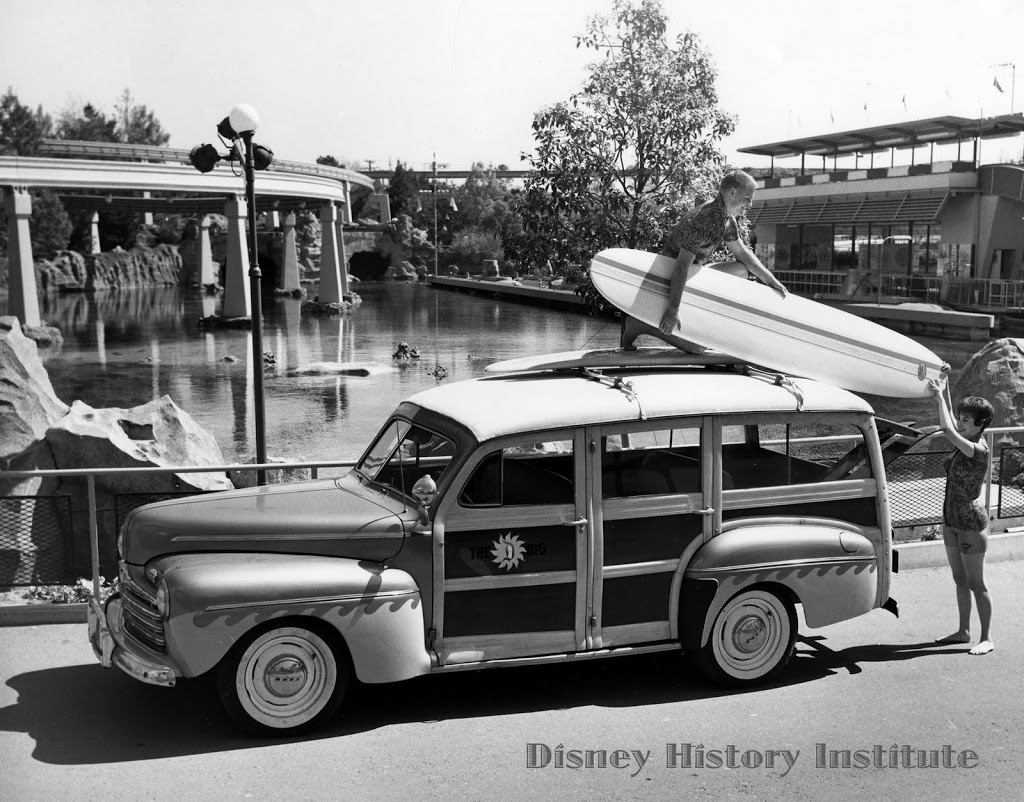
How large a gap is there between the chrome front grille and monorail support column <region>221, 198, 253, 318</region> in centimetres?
5912

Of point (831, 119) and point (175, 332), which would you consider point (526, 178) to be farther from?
point (831, 119)

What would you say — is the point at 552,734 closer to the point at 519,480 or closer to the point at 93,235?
the point at 519,480

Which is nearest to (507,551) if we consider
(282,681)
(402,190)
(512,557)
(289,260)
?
(512,557)

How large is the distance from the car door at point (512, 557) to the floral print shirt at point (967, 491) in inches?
111

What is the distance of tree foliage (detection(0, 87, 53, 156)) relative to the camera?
7525 cm

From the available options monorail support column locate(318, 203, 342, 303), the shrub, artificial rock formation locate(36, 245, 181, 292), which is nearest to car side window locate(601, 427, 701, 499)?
monorail support column locate(318, 203, 342, 303)

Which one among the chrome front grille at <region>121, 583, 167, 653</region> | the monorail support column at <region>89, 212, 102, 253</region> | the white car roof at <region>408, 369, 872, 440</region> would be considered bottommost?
the chrome front grille at <region>121, 583, 167, 653</region>

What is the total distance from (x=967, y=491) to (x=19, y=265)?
184ft

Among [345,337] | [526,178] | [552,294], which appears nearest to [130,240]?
[552,294]

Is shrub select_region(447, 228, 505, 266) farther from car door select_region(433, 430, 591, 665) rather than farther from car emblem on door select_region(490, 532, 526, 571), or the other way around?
car emblem on door select_region(490, 532, 526, 571)

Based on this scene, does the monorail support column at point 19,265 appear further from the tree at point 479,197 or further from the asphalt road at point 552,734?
the tree at point 479,197

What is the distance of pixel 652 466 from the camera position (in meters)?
7.02

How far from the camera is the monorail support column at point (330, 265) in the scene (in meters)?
78.8

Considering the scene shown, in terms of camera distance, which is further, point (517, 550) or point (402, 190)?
point (402, 190)
